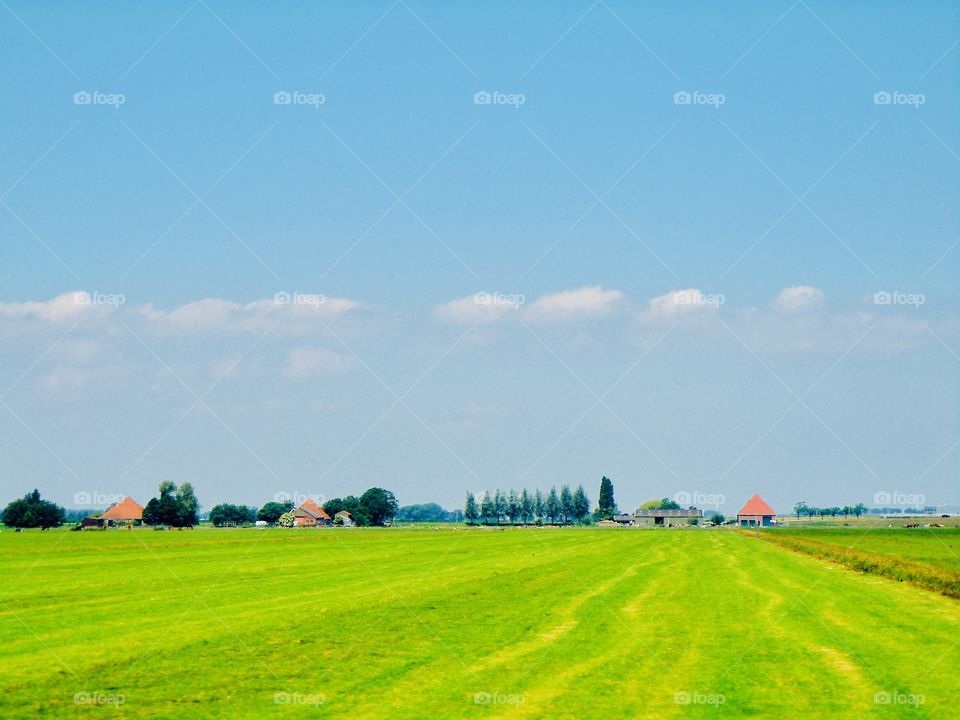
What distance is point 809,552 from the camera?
3039 inches

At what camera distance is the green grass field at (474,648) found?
680 inches

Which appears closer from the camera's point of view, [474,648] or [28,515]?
[474,648]

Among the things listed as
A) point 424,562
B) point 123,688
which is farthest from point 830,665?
point 424,562

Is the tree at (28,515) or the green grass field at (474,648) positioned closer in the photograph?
the green grass field at (474,648)

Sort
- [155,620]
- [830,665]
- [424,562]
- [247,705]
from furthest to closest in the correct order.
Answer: [424,562] → [155,620] → [830,665] → [247,705]

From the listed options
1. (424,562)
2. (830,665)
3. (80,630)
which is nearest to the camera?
(830,665)

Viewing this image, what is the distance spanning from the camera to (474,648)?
75.6 ft

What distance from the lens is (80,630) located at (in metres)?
26.0

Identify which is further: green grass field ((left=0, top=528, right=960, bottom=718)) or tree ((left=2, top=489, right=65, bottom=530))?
tree ((left=2, top=489, right=65, bottom=530))

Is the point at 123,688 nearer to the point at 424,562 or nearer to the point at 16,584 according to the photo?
the point at 16,584

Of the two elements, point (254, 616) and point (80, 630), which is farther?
point (254, 616)

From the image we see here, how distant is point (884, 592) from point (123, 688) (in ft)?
105

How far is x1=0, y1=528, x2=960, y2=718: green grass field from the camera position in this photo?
680 inches

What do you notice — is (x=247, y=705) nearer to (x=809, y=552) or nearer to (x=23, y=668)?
(x=23, y=668)
